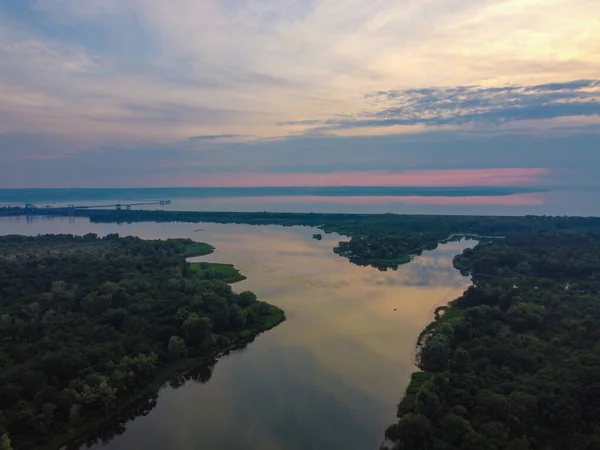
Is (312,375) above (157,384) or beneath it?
above

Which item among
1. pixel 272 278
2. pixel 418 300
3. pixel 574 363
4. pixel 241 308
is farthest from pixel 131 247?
pixel 574 363

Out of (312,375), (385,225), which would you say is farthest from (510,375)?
(385,225)

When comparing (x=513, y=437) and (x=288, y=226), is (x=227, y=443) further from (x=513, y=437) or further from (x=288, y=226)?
(x=288, y=226)

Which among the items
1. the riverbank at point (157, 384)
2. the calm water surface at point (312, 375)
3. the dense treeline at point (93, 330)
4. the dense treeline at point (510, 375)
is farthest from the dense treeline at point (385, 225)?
the riverbank at point (157, 384)

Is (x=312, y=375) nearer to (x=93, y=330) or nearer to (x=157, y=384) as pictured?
(x=157, y=384)

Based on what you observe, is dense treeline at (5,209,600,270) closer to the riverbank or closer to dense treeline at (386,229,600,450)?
dense treeline at (386,229,600,450)

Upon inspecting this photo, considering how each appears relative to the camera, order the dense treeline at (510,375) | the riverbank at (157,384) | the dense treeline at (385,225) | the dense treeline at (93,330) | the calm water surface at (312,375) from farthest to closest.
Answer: the dense treeline at (385,225) < the dense treeline at (93,330) < the calm water surface at (312,375) < the riverbank at (157,384) < the dense treeline at (510,375)

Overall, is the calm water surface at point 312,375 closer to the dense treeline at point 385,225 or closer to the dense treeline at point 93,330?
the dense treeline at point 93,330

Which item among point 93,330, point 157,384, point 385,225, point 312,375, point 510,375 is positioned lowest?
point 157,384
